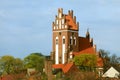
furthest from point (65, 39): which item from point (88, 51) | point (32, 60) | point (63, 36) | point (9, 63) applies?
point (9, 63)

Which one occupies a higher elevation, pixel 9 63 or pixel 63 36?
pixel 63 36

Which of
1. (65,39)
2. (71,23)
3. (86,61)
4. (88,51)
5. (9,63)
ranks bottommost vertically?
(86,61)

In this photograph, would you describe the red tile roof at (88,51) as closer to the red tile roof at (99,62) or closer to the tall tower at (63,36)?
the tall tower at (63,36)

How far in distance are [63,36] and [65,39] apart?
0.70 metres

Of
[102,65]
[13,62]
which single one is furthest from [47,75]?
[13,62]

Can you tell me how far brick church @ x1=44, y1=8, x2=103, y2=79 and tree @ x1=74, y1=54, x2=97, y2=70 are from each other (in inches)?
321

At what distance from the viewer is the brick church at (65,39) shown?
8475 cm

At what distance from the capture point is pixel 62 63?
276ft

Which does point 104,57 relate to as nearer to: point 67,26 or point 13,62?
point 67,26

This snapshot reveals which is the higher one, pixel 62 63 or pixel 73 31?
pixel 73 31

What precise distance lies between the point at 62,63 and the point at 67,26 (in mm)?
6786

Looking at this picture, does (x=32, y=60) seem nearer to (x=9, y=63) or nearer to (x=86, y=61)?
(x=9, y=63)

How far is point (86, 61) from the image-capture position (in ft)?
242

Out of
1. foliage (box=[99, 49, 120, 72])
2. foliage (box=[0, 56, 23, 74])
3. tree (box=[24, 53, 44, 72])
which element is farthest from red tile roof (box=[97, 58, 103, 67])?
foliage (box=[0, 56, 23, 74])
